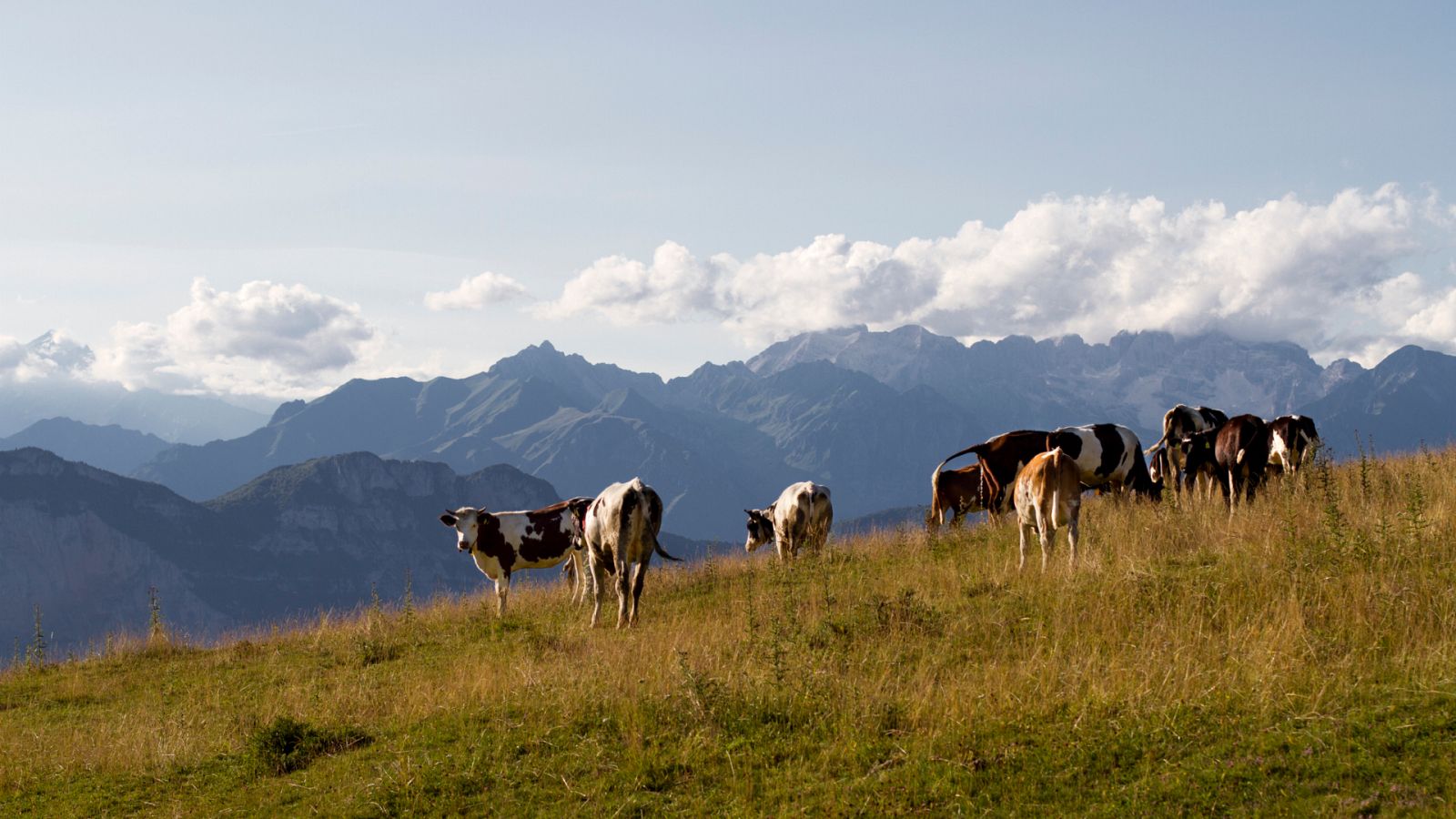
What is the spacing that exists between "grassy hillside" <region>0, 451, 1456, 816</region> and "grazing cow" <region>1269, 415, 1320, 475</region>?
5.00m

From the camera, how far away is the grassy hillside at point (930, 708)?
26.9 feet

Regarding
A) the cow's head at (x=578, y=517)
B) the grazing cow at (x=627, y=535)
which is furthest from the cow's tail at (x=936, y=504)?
the grazing cow at (x=627, y=535)

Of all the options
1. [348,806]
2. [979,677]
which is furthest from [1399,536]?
[348,806]

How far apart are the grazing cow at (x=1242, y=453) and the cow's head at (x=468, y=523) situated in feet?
51.7

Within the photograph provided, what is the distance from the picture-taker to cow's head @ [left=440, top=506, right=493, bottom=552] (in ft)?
79.2

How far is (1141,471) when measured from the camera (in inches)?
870

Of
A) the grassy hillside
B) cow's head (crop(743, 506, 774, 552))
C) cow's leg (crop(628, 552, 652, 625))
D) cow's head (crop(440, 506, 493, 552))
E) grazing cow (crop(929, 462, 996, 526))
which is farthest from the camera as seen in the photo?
cow's head (crop(743, 506, 774, 552))

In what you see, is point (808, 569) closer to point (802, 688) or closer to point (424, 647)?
point (424, 647)

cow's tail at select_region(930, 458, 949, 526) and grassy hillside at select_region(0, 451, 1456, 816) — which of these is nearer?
grassy hillside at select_region(0, 451, 1456, 816)

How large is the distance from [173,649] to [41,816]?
12.5m

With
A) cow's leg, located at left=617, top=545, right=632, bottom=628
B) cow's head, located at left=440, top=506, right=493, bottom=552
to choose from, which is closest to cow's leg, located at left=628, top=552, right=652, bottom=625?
cow's leg, located at left=617, top=545, right=632, bottom=628

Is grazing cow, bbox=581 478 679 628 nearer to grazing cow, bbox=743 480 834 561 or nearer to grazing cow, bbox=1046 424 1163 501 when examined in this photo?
grazing cow, bbox=743 480 834 561

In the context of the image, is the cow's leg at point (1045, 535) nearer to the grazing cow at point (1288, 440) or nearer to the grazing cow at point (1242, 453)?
the grazing cow at point (1242, 453)

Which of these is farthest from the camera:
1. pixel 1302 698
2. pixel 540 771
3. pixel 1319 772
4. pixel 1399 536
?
pixel 1399 536
